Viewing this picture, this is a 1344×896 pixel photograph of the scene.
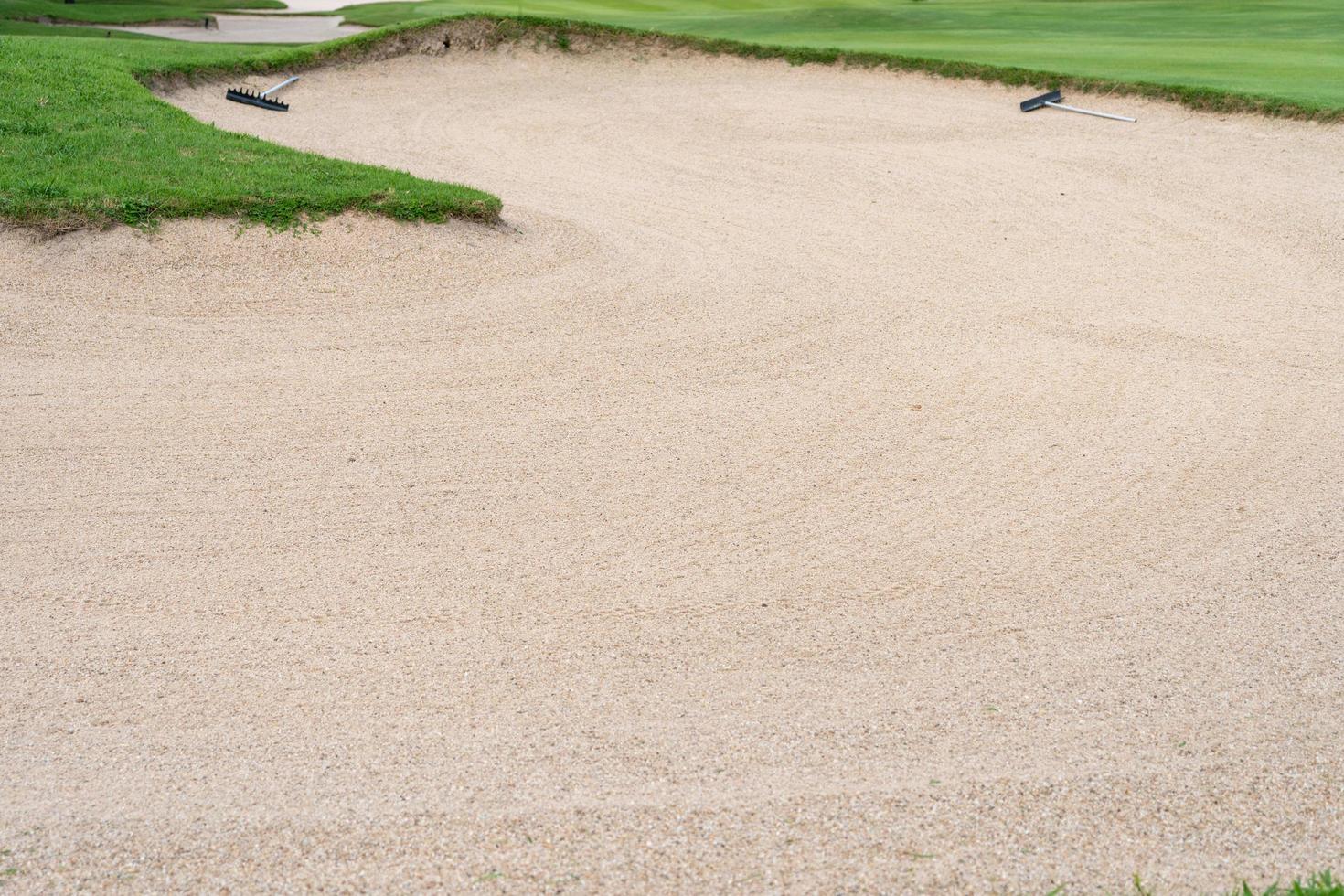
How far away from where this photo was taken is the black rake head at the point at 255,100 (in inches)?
595

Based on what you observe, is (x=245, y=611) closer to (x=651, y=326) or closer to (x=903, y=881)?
(x=903, y=881)

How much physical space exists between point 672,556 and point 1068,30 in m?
18.0

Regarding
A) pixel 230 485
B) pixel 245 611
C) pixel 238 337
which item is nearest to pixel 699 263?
pixel 238 337

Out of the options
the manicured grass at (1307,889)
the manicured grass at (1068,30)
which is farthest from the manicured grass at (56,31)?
the manicured grass at (1307,889)

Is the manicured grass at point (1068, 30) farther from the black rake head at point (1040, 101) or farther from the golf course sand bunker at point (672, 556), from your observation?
the golf course sand bunker at point (672, 556)

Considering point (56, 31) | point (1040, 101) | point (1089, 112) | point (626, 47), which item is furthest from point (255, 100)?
point (1089, 112)

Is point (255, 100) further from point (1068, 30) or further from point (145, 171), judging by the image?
point (1068, 30)

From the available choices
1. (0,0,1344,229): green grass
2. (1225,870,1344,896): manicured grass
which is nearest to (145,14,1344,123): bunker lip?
(0,0,1344,229): green grass

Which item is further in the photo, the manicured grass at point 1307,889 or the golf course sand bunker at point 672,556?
the golf course sand bunker at point 672,556

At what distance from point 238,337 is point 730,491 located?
148 inches

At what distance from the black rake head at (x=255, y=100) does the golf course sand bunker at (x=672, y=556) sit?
Answer: 619cm

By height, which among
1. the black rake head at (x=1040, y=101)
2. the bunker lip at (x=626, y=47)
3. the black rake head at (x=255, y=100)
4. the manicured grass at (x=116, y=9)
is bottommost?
the black rake head at (x=1040, y=101)

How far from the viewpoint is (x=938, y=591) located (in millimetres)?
5230

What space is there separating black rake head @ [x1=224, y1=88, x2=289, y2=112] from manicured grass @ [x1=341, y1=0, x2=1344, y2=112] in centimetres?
485
